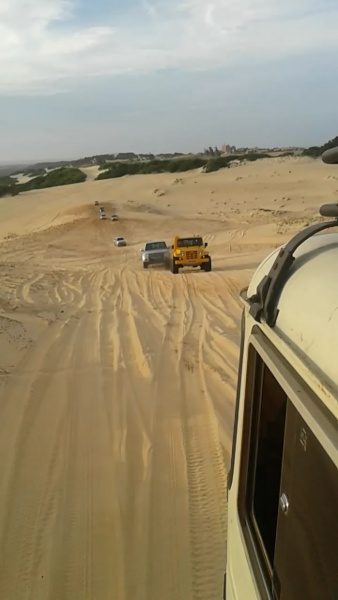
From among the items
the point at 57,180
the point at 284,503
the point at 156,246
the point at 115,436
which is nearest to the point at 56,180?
the point at 57,180

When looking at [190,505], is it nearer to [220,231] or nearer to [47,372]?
[47,372]

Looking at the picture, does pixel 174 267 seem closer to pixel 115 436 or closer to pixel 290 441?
pixel 115 436

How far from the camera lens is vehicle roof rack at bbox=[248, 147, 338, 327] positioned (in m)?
2.42

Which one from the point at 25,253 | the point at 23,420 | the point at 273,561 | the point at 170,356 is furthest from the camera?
the point at 25,253

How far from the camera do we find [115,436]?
6.46 meters

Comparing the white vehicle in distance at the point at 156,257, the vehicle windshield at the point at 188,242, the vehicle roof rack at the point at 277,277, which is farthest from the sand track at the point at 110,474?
the white vehicle in distance at the point at 156,257

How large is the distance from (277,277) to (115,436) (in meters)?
4.44

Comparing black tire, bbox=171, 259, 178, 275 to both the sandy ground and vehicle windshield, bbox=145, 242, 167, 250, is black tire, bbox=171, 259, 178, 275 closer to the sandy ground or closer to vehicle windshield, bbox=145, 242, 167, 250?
vehicle windshield, bbox=145, 242, 167, 250

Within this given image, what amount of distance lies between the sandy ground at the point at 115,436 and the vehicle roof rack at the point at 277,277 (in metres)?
2.50

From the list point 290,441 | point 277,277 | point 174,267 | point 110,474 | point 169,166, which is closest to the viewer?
point 290,441

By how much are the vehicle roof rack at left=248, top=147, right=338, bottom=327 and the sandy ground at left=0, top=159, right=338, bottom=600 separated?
250cm

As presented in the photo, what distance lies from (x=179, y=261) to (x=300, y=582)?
21.0 metres

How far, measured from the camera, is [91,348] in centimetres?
1005

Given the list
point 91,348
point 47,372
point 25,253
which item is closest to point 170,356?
point 91,348
